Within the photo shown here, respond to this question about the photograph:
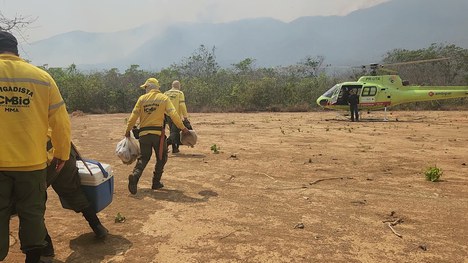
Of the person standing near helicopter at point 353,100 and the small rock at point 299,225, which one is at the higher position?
the person standing near helicopter at point 353,100

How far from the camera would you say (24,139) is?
2883 mm

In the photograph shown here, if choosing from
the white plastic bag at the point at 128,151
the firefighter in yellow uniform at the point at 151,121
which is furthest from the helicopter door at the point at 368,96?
the white plastic bag at the point at 128,151

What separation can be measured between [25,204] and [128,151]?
2844 mm

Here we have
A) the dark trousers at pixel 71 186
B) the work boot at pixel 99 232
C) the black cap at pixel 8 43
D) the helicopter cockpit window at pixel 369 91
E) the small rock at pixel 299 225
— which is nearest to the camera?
the black cap at pixel 8 43

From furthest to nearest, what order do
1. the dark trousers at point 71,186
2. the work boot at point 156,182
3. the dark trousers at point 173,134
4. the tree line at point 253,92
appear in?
1. the tree line at point 253,92
2. the dark trousers at point 173,134
3. the work boot at point 156,182
4. the dark trousers at point 71,186

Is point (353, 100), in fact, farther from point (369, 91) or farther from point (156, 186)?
point (156, 186)

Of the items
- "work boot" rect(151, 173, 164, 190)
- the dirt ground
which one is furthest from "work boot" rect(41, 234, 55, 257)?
"work boot" rect(151, 173, 164, 190)

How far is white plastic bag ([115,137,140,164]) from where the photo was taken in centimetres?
573

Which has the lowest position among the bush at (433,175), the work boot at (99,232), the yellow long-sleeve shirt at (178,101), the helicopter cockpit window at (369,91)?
the bush at (433,175)

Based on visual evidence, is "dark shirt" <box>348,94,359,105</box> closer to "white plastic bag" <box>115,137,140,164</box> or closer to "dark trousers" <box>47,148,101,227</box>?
"white plastic bag" <box>115,137,140,164</box>

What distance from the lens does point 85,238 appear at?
418 centimetres

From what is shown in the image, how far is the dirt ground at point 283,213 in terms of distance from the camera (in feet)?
12.6

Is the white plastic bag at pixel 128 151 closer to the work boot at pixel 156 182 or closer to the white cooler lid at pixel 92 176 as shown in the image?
the work boot at pixel 156 182

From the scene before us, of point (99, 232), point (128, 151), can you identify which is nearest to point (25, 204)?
point (99, 232)
